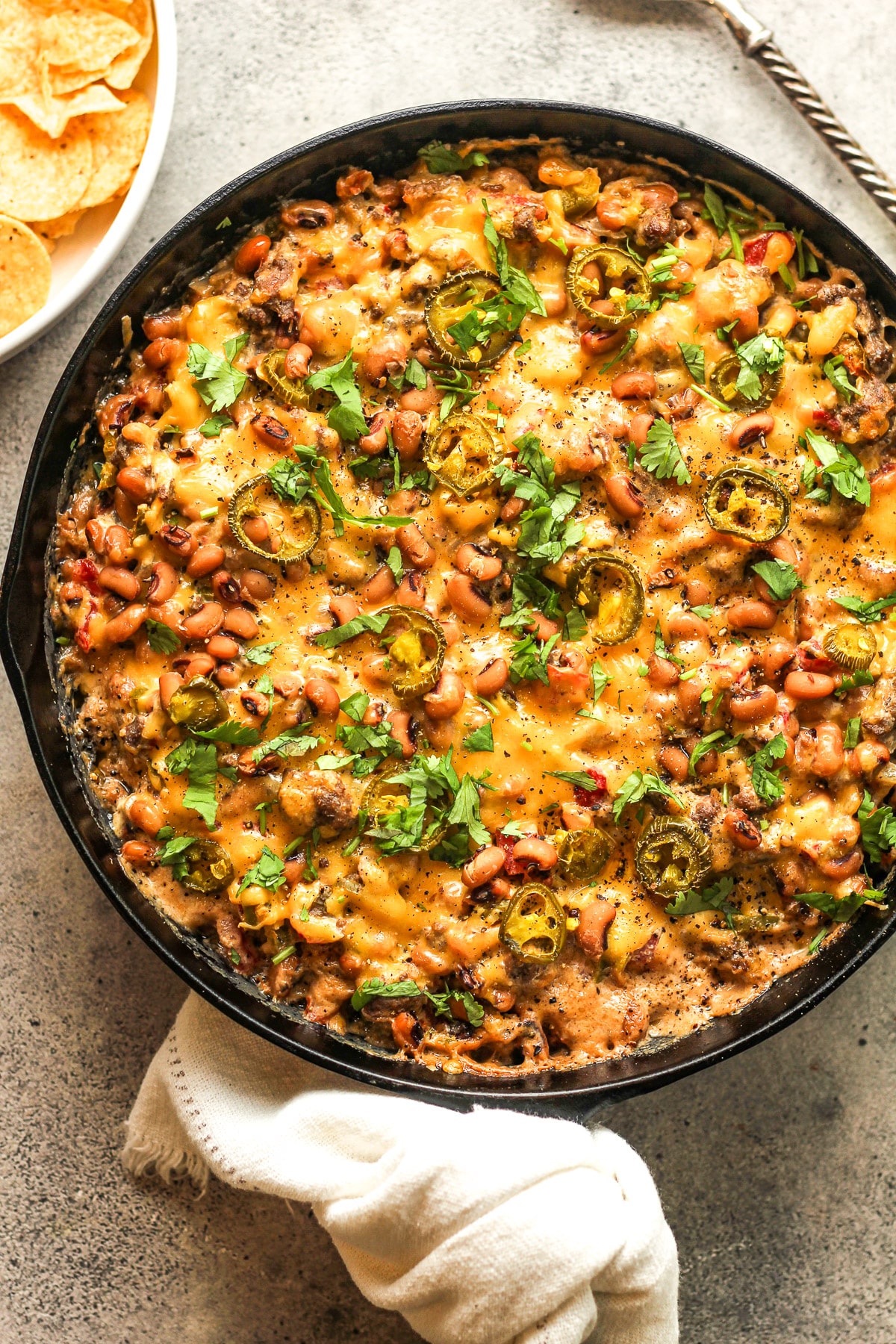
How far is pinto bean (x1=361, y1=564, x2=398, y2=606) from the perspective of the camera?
2865 mm

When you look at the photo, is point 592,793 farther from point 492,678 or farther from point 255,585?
point 255,585

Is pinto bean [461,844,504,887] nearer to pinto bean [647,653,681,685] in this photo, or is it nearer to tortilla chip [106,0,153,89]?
pinto bean [647,653,681,685]

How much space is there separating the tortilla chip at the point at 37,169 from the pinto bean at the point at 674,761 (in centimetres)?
232

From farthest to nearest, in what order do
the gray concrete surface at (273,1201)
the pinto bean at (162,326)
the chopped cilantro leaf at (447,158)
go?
the gray concrete surface at (273,1201), the chopped cilantro leaf at (447,158), the pinto bean at (162,326)

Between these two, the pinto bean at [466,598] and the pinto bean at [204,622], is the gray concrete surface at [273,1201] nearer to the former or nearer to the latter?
the pinto bean at [204,622]

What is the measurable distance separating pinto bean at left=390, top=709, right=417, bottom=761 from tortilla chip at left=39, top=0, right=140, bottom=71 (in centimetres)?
208

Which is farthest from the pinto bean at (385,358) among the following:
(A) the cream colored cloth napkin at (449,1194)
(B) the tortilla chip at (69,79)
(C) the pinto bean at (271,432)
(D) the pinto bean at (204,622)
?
(A) the cream colored cloth napkin at (449,1194)

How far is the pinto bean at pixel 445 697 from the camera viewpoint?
2.80 m

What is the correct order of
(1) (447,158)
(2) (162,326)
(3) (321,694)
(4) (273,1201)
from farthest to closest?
(4) (273,1201)
(1) (447,158)
(2) (162,326)
(3) (321,694)

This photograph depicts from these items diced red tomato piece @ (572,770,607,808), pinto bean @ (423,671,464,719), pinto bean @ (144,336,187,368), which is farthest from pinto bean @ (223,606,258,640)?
diced red tomato piece @ (572,770,607,808)

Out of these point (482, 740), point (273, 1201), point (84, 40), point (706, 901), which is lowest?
point (273, 1201)

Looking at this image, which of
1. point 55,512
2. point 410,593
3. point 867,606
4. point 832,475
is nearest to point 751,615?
point 867,606

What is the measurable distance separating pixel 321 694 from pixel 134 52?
6.65ft

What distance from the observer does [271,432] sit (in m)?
2.86
